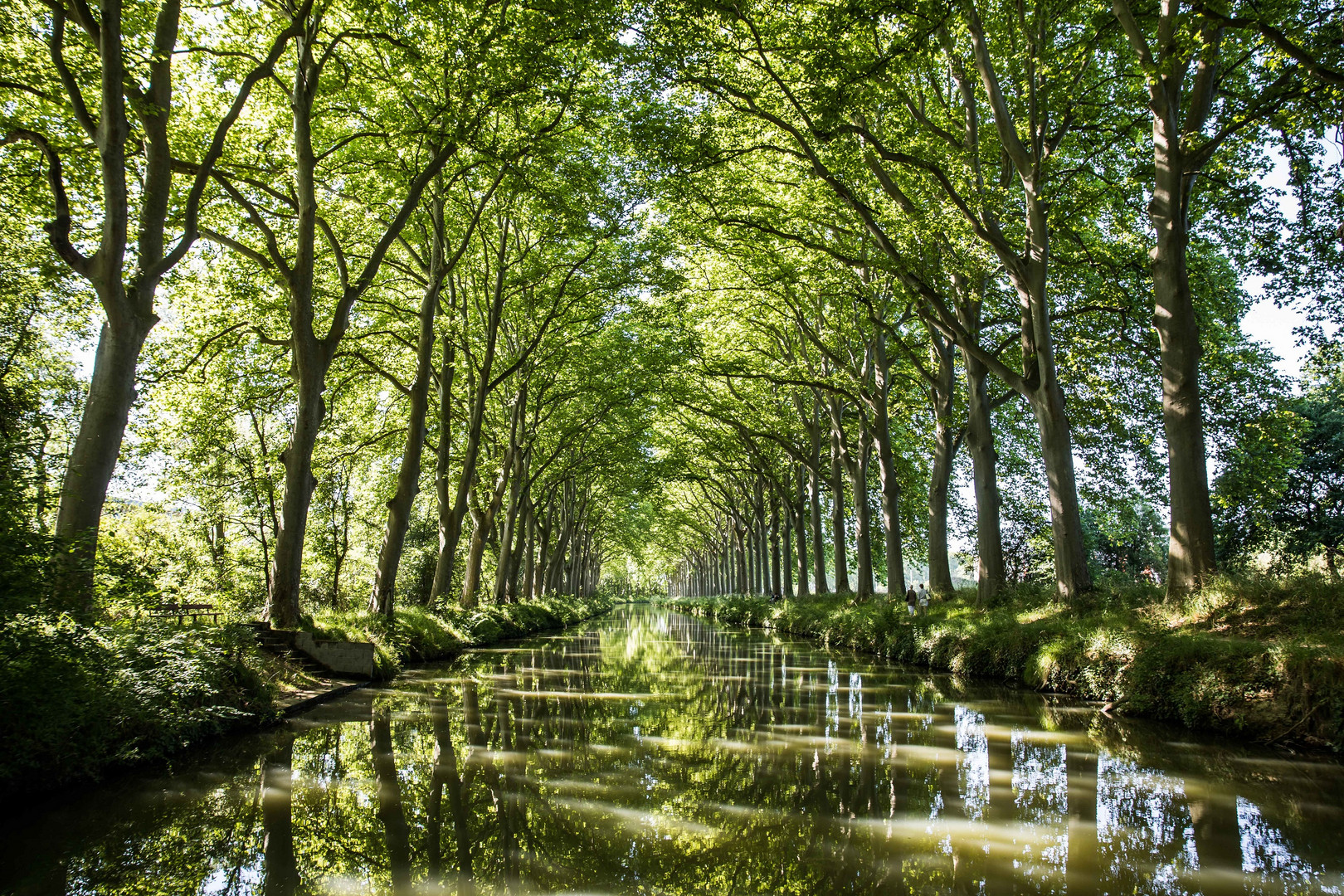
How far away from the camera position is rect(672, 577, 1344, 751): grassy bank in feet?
24.3

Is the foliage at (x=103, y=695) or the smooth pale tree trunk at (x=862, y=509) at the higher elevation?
the smooth pale tree trunk at (x=862, y=509)

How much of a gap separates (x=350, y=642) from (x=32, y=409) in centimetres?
591

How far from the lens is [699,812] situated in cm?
525

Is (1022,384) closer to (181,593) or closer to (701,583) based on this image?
→ (181,593)

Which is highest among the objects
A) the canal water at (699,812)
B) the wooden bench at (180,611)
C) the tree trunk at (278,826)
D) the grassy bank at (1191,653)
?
the wooden bench at (180,611)

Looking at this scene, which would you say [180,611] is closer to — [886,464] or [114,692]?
[114,692]

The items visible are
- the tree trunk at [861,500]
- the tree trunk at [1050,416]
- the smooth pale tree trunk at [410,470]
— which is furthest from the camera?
the tree trunk at [861,500]

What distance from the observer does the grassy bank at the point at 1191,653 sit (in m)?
7.39

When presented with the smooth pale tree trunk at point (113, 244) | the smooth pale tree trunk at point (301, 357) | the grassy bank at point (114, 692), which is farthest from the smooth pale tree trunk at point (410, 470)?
the smooth pale tree trunk at point (113, 244)

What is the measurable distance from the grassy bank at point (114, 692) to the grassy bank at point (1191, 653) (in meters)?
10.2

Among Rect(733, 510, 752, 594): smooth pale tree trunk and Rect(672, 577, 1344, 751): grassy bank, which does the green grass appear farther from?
Rect(733, 510, 752, 594): smooth pale tree trunk

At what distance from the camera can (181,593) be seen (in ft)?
28.1

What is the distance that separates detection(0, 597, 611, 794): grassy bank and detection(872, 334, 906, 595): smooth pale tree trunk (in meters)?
15.6

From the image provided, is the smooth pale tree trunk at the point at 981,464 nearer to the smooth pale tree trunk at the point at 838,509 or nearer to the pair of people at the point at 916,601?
the pair of people at the point at 916,601
